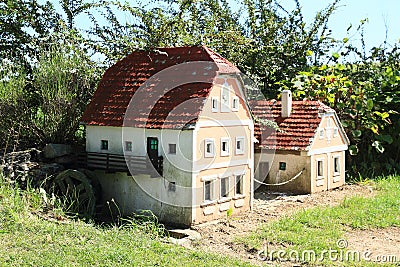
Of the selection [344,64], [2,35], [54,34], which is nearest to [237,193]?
[54,34]

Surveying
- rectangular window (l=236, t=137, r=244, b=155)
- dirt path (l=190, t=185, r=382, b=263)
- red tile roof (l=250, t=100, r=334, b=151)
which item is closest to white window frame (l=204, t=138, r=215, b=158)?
rectangular window (l=236, t=137, r=244, b=155)

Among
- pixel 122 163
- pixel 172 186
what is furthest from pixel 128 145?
pixel 172 186

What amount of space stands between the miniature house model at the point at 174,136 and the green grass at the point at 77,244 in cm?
108

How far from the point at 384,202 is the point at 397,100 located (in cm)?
591

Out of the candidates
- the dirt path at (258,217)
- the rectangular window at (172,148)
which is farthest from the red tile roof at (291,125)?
the rectangular window at (172,148)

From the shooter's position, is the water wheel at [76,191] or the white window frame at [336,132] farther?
the white window frame at [336,132]

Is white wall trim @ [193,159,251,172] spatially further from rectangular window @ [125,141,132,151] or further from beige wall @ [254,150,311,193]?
beige wall @ [254,150,311,193]

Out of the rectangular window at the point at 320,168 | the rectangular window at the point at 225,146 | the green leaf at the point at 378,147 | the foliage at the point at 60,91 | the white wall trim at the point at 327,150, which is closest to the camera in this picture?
the rectangular window at the point at 225,146

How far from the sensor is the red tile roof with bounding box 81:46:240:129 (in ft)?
39.5

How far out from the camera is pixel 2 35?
1568cm

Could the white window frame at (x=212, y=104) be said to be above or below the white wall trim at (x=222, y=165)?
above

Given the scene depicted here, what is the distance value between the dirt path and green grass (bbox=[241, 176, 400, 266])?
0.29 metres

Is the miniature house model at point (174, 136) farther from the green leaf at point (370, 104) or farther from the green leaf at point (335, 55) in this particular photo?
the green leaf at point (335, 55)

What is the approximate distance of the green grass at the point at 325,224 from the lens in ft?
33.8
